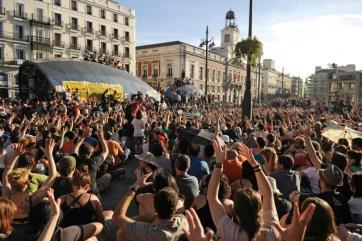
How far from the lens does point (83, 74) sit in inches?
883

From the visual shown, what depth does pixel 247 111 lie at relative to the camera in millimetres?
14031

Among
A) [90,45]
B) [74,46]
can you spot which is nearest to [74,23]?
[74,46]

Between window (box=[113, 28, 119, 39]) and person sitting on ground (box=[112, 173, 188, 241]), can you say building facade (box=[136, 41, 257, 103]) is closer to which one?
window (box=[113, 28, 119, 39])

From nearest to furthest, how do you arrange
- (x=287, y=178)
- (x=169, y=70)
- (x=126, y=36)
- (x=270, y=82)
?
(x=287, y=178), (x=126, y=36), (x=169, y=70), (x=270, y=82)

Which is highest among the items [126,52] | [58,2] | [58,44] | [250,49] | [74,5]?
[74,5]

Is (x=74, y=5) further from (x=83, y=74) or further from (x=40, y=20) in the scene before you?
(x=83, y=74)

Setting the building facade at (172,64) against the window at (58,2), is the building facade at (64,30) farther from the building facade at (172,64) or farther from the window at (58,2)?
the building facade at (172,64)

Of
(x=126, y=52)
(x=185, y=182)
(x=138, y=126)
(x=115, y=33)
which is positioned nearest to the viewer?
(x=185, y=182)

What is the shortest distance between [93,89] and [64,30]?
89.8 ft

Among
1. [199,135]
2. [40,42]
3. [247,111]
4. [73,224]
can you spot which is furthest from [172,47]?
[73,224]

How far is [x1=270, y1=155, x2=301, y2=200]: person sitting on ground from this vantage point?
15.2 ft

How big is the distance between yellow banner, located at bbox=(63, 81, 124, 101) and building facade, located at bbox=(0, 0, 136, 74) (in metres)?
21.2

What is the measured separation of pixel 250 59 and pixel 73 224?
11235mm

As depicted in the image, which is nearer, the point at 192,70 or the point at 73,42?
the point at 73,42
